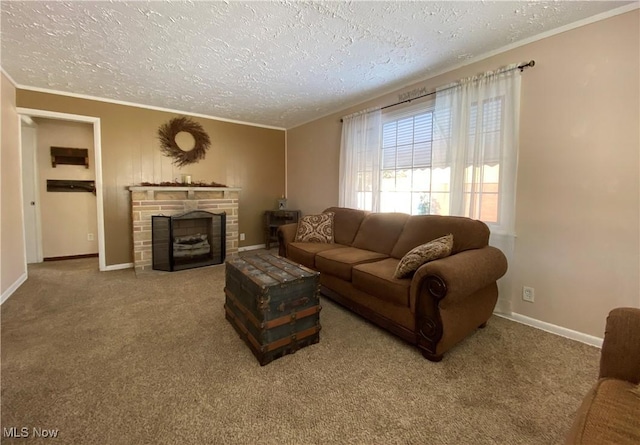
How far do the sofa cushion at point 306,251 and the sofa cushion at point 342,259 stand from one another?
0.11 meters

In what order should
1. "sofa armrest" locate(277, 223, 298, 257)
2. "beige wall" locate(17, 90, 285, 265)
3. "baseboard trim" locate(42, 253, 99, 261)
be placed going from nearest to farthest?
"sofa armrest" locate(277, 223, 298, 257), "beige wall" locate(17, 90, 285, 265), "baseboard trim" locate(42, 253, 99, 261)

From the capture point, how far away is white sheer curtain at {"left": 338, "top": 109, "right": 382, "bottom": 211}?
361cm

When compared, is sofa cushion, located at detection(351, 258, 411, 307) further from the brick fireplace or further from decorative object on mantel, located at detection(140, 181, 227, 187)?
decorative object on mantel, located at detection(140, 181, 227, 187)

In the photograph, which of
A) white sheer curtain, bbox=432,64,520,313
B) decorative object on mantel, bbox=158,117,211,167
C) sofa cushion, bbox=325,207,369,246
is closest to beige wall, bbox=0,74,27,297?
decorative object on mantel, bbox=158,117,211,167

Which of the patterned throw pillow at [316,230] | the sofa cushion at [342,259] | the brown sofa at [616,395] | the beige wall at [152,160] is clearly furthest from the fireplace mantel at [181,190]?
the brown sofa at [616,395]

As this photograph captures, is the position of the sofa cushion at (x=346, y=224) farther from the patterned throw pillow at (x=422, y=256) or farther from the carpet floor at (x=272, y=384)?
the patterned throw pillow at (x=422, y=256)

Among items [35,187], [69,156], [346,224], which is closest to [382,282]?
[346,224]

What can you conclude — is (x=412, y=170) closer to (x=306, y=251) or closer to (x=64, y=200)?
(x=306, y=251)

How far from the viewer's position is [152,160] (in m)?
4.24

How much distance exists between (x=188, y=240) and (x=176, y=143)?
1.56 m

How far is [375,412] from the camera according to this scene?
1.45 meters

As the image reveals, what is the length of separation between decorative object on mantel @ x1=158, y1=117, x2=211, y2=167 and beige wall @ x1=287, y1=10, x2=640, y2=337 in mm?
4065

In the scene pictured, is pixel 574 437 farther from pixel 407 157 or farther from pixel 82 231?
pixel 82 231

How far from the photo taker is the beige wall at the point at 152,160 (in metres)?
3.88
